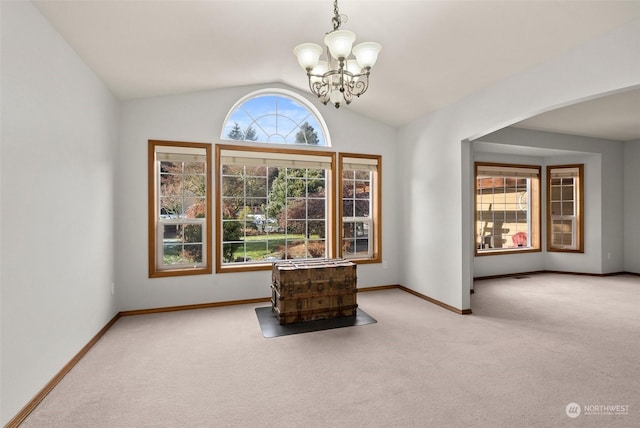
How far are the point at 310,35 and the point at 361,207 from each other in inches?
107

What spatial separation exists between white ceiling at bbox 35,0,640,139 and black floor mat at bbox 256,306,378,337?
2.91 meters

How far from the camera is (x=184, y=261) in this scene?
162 inches

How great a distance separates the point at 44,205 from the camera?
214 cm

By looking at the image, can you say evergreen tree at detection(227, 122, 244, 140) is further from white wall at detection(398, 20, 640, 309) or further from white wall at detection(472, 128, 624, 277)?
white wall at detection(472, 128, 624, 277)

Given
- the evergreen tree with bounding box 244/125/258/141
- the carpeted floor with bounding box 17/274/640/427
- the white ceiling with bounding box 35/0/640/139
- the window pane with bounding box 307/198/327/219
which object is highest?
the white ceiling with bounding box 35/0/640/139

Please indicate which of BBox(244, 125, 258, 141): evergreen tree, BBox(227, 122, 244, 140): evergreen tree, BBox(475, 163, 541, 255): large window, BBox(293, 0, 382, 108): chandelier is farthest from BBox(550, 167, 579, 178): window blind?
BBox(227, 122, 244, 140): evergreen tree

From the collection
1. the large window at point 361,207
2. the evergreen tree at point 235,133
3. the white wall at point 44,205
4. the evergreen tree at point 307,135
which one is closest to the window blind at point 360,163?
the large window at point 361,207

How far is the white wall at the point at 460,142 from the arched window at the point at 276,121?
1496 millimetres

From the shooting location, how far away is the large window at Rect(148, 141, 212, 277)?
398cm

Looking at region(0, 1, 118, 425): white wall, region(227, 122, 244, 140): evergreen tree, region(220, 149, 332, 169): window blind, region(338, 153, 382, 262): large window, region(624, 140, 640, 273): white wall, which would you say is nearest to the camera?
region(0, 1, 118, 425): white wall

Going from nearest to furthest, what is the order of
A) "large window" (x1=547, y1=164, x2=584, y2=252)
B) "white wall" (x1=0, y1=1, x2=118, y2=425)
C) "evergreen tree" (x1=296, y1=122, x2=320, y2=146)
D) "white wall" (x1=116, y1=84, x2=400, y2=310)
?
"white wall" (x1=0, y1=1, x2=118, y2=425)
"white wall" (x1=116, y1=84, x2=400, y2=310)
"evergreen tree" (x1=296, y1=122, x2=320, y2=146)
"large window" (x1=547, y1=164, x2=584, y2=252)

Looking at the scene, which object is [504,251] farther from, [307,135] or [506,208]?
[307,135]

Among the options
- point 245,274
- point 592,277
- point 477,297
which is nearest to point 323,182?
point 245,274

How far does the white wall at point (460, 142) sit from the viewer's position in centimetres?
235
